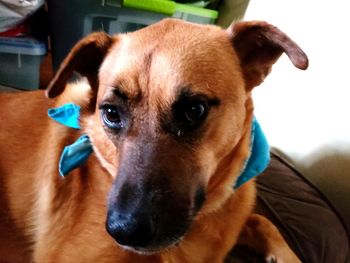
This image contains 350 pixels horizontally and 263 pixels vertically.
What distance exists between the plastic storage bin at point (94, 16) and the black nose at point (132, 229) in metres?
1.63

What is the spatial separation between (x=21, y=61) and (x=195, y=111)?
167 centimetres

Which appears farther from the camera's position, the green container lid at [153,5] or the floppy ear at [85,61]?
the green container lid at [153,5]

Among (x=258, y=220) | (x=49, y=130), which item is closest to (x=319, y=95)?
(x=258, y=220)

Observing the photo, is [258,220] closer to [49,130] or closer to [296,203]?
[296,203]

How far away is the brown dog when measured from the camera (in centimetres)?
95

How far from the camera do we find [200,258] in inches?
49.7

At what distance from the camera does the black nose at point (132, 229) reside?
2.83 feet

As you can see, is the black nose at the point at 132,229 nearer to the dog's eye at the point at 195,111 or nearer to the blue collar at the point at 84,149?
the dog's eye at the point at 195,111

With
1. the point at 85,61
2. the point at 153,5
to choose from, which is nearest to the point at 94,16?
the point at 153,5

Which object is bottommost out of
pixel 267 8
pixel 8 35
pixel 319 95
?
pixel 8 35

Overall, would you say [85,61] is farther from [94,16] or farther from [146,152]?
[94,16]

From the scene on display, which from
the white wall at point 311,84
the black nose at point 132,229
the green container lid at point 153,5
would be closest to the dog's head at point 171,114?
the black nose at point 132,229

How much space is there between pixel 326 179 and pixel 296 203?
0.61 ft

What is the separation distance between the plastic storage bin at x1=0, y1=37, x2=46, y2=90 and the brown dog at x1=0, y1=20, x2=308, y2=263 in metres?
0.91
